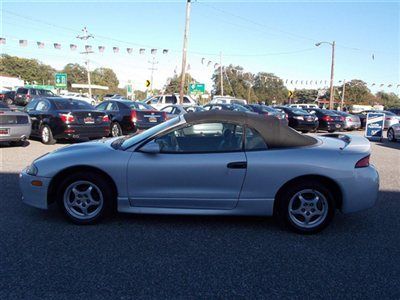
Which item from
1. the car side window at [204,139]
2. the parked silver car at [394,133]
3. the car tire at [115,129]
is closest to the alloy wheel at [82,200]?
the car side window at [204,139]

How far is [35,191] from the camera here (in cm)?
452

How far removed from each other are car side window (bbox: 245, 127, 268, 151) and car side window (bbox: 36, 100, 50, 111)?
30.3 feet

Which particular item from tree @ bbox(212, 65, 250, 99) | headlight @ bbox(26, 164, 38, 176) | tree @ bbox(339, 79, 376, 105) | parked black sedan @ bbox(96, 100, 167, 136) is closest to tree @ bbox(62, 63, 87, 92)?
tree @ bbox(212, 65, 250, 99)

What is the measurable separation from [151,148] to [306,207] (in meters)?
1.97

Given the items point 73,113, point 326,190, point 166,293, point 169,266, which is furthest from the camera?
point 73,113

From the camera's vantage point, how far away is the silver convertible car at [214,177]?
4359 mm

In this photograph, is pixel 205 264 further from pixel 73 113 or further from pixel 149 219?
pixel 73 113

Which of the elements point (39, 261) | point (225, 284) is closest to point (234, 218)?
point (225, 284)

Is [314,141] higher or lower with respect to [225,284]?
higher

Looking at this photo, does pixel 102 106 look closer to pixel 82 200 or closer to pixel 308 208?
pixel 82 200

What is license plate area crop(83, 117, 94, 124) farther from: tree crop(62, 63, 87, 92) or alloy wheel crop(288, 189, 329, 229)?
tree crop(62, 63, 87, 92)

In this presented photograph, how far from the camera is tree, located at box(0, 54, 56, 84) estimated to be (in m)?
107

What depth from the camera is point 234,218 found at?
16.3 ft

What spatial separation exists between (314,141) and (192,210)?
184 cm
